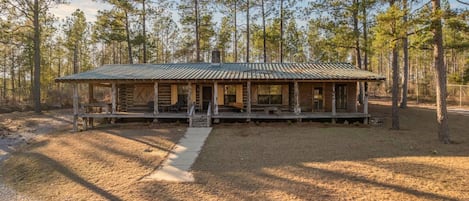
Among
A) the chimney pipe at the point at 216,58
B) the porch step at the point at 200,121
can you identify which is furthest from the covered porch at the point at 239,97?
the chimney pipe at the point at 216,58

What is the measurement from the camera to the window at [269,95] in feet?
61.3

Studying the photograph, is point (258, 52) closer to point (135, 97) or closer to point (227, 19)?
point (227, 19)

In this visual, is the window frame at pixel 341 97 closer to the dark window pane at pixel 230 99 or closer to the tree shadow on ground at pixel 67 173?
the dark window pane at pixel 230 99

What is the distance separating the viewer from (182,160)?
9.40 meters

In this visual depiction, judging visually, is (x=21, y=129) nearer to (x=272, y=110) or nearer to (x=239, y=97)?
(x=239, y=97)

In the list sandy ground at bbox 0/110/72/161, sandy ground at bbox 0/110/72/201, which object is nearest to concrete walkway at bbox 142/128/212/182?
sandy ground at bbox 0/110/72/201

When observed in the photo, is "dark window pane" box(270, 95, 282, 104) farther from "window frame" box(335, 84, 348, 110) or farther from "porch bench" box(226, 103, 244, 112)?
"window frame" box(335, 84, 348, 110)

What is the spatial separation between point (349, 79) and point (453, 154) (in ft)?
22.0

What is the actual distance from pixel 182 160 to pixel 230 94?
1012 cm

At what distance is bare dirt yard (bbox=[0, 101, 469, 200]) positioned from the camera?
22.3 feet

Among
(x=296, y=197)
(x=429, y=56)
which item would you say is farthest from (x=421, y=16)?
(x=429, y=56)

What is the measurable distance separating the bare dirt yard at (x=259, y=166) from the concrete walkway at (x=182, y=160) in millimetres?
281

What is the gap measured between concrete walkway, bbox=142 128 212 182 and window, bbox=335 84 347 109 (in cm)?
957

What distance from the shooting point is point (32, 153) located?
11234 millimetres
